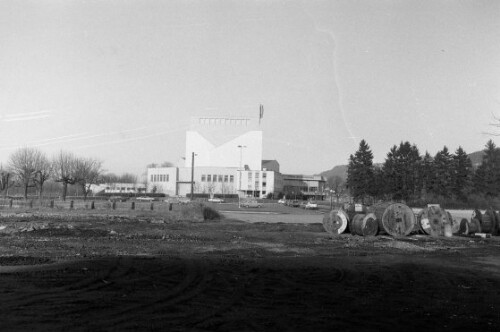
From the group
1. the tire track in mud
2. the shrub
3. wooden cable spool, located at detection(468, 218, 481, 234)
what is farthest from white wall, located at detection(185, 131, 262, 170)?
the tire track in mud

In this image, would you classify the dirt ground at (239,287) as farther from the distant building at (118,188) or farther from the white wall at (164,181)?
the white wall at (164,181)

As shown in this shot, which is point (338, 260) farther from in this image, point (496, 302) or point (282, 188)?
point (282, 188)

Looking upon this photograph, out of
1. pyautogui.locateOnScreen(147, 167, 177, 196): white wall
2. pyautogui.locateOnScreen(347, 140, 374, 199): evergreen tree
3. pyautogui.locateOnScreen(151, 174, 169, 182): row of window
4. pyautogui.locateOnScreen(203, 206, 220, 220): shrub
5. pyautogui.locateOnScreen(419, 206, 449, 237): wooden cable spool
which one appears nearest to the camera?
pyautogui.locateOnScreen(419, 206, 449, 237): wooden cable spool

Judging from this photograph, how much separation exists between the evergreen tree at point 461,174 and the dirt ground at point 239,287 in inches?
2632

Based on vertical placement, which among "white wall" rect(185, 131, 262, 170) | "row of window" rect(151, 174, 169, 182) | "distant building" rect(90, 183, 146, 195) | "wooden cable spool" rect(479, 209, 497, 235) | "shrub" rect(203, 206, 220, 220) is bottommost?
"shrub" rect(203, 206, 220, 220)

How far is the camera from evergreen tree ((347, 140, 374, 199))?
290 ft

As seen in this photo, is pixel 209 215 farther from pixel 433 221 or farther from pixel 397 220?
pixel 433 221

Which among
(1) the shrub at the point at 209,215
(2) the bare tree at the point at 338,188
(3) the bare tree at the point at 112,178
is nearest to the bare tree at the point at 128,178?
(3) the bare tree at the point at 112,178

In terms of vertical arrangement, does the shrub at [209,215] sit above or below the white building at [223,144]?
below

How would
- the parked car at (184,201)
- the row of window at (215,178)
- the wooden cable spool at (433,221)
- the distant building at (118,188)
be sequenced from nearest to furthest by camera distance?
the wooden cable spool at (433,221) < the parked car at (184,201) < the distant building at (118,188) < the row of window at (215,178)

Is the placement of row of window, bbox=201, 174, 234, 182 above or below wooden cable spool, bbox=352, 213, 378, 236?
above

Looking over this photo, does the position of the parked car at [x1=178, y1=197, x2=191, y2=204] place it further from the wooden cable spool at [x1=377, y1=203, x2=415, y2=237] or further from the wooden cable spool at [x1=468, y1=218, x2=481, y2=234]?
the wooden cable spool at [x1=468, y1=218, x2=481, y2=234]

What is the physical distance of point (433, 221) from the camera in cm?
2642

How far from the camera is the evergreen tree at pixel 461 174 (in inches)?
3145
